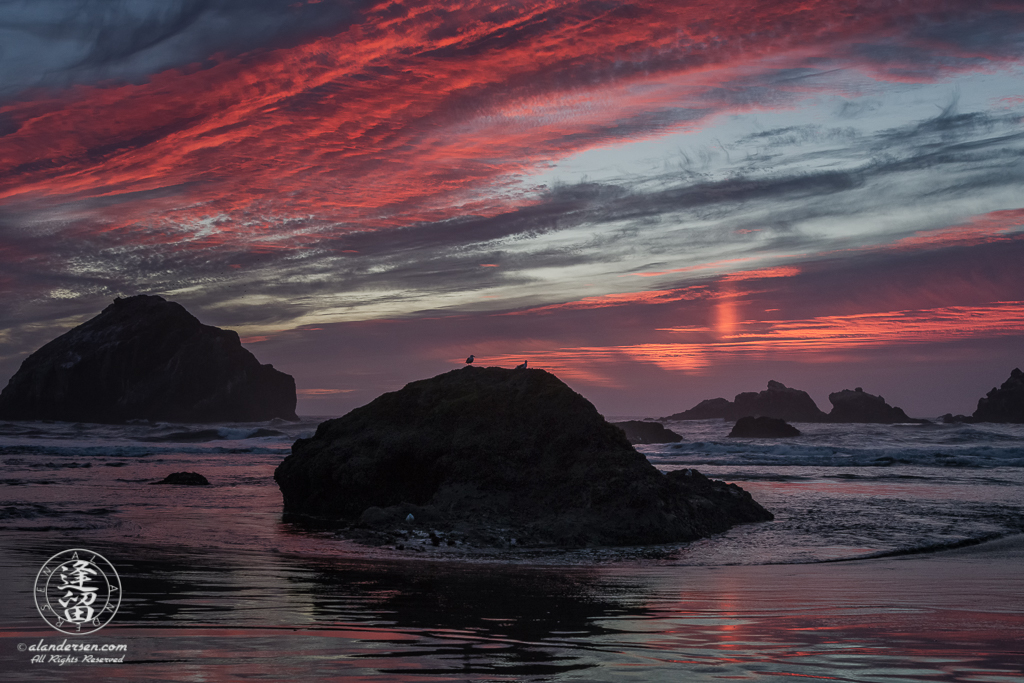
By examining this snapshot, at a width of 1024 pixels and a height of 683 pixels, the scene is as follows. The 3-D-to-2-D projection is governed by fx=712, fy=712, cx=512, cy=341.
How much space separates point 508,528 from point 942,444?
38169mm

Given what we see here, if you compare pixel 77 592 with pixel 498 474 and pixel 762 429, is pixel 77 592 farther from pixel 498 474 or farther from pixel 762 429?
pixel 762 429

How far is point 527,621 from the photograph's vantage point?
5414mm

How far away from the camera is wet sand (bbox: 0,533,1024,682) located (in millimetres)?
4035

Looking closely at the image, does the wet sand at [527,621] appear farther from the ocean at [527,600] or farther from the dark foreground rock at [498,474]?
the dark foreground rock at [498,474]

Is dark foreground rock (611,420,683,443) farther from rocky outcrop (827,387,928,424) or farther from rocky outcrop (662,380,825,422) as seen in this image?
rocky outcrop (827,387,928,424)

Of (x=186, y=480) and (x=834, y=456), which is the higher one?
A: (x=186, y=480)

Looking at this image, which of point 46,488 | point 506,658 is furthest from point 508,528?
point 46,488

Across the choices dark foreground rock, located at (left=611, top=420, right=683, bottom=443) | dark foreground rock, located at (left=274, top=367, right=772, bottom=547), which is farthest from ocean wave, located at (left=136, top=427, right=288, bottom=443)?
dark foreground rock, located at (left=274, top=367, right=772, bottom=547)

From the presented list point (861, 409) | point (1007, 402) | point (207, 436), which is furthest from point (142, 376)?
point (1007, 402)

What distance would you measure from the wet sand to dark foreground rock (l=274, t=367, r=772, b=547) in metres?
1.79

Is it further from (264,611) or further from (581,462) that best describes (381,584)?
(581,462)

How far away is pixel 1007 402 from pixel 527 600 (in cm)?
9395

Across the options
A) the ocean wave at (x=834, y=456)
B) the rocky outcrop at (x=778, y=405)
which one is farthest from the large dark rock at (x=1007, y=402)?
the ocean wave at (x=834, y=456)

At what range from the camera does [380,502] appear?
12.1 m
